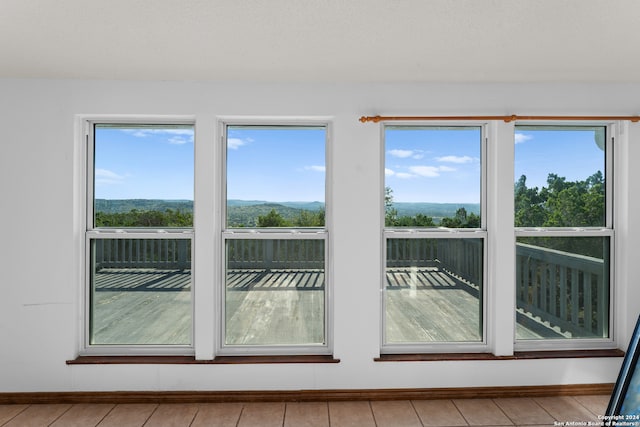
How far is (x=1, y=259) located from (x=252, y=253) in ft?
6.08

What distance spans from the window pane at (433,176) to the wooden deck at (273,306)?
0.45m

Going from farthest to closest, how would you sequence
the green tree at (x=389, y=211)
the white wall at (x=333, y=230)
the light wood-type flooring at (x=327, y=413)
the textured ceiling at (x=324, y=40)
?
the green tree at (x=389, y=211) < the white wall at (x=333, y=230) < the light wood-type flooring at (x=327, y=413) < the textured ceiling at (x=324, y=40)

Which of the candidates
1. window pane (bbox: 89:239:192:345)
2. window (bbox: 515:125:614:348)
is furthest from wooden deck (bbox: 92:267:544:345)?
window (bbox: 515:125:614:348)

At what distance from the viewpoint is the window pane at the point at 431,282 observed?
2.97m

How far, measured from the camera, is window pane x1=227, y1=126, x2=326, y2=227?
2980 millimetres

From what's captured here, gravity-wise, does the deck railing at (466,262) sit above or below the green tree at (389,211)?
below

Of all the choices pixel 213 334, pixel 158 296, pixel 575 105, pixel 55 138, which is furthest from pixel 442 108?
pixel 55 138

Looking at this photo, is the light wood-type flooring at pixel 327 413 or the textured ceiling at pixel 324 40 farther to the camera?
the light wood-type flooring at pixel 327 413

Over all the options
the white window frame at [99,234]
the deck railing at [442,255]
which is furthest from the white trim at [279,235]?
the deck railing at [442,255]

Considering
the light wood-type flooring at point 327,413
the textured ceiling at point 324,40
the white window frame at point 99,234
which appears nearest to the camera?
the textured ceiling at point 324,40

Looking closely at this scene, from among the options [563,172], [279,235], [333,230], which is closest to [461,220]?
[563,172]

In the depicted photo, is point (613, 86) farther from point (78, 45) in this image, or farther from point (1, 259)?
point (1, 259)

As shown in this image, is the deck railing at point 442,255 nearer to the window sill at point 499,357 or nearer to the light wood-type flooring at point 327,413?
the window sill at point 499,357

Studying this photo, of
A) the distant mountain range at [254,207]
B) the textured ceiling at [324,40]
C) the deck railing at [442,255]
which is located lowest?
the deck railing at [442,255]
